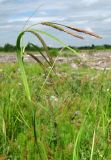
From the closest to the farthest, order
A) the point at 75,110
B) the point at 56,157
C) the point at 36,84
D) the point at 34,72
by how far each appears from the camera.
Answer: the point at 56,157 < the point at 75,110 < the point at 36,84 < the point at 34,72

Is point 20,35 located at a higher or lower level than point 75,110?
higher

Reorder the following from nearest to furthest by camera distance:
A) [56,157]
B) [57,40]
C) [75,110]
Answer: [57,40]
[56,157]
[75,110]

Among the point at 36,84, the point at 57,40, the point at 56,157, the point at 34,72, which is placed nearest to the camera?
the point at 57,40

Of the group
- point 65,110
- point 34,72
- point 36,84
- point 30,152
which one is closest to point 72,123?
point 65,110

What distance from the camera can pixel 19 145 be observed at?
4492 mm

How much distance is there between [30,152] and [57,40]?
2.22 m

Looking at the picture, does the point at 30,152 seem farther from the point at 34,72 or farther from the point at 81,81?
the point at 34,72

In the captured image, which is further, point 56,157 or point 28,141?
point 28,141

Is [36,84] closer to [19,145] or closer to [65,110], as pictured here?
[65,110]

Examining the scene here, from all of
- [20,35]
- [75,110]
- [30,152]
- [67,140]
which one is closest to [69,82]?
[75,110]

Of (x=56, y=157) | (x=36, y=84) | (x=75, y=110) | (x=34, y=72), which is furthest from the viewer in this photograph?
(x=34, y=72)

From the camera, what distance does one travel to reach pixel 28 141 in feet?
14.6

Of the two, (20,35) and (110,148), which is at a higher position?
(20,35)

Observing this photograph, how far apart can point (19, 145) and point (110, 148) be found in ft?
3.15
